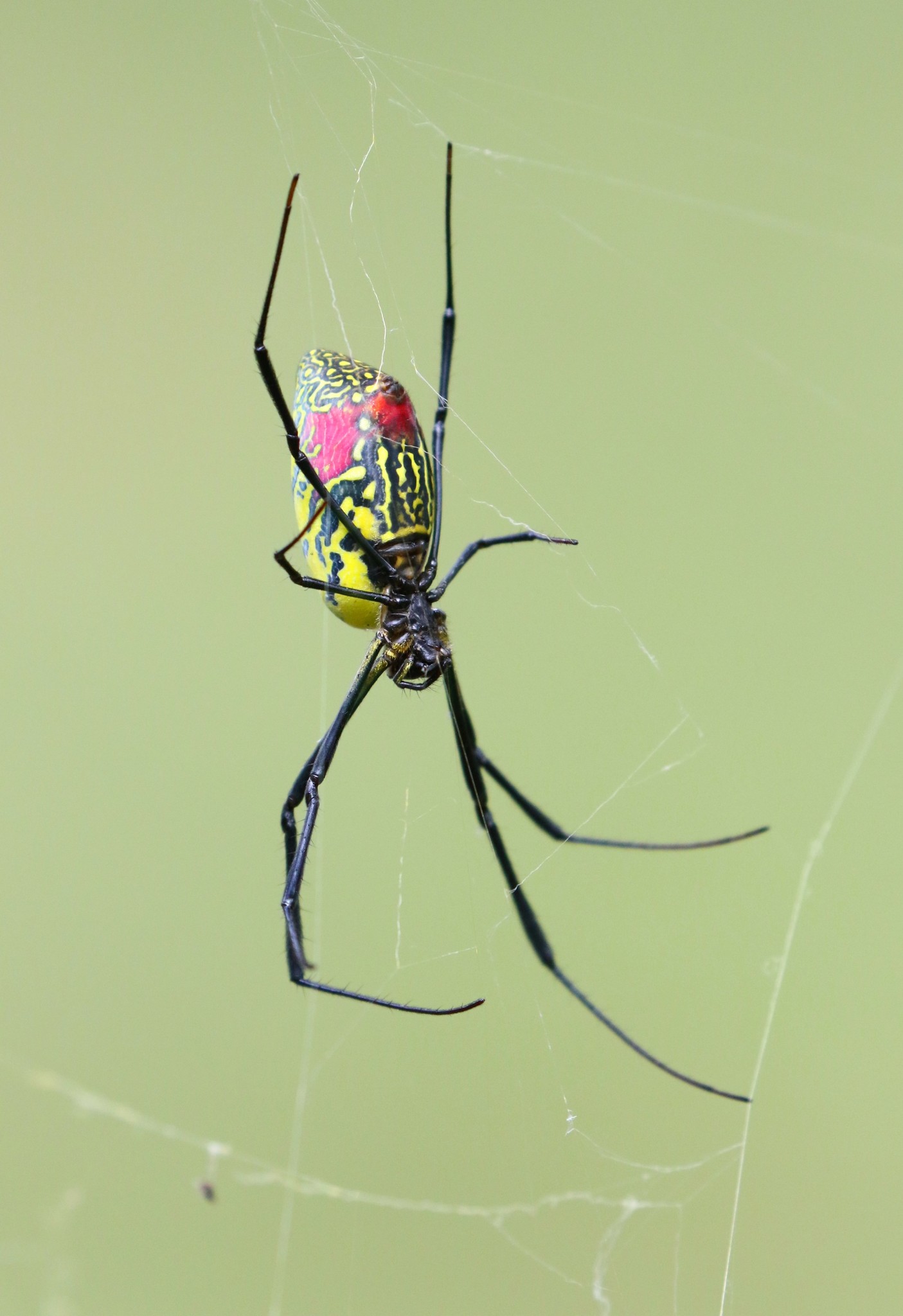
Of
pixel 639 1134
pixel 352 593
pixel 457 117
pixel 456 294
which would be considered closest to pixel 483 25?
pixel 457 117

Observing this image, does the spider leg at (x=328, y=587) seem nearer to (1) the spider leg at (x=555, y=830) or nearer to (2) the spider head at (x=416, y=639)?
(2) the spider head at (x=416, y=639)

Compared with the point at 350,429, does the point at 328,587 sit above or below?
below

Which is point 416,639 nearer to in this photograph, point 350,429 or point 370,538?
point 370,538

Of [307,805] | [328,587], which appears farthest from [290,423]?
[307,805]

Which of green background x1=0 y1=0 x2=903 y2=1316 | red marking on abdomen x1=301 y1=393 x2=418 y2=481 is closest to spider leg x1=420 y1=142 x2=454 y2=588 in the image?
red marking on abdomen x1=301 y1=393 x2=418 y2=481

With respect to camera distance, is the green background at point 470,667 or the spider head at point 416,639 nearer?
the spider head at point 416,639

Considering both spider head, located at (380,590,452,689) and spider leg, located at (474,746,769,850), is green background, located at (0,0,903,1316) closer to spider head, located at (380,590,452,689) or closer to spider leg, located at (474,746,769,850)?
spider leg, located at (474,746,769,850)

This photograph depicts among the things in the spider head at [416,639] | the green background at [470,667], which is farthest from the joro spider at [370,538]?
the green background at [470,667]
